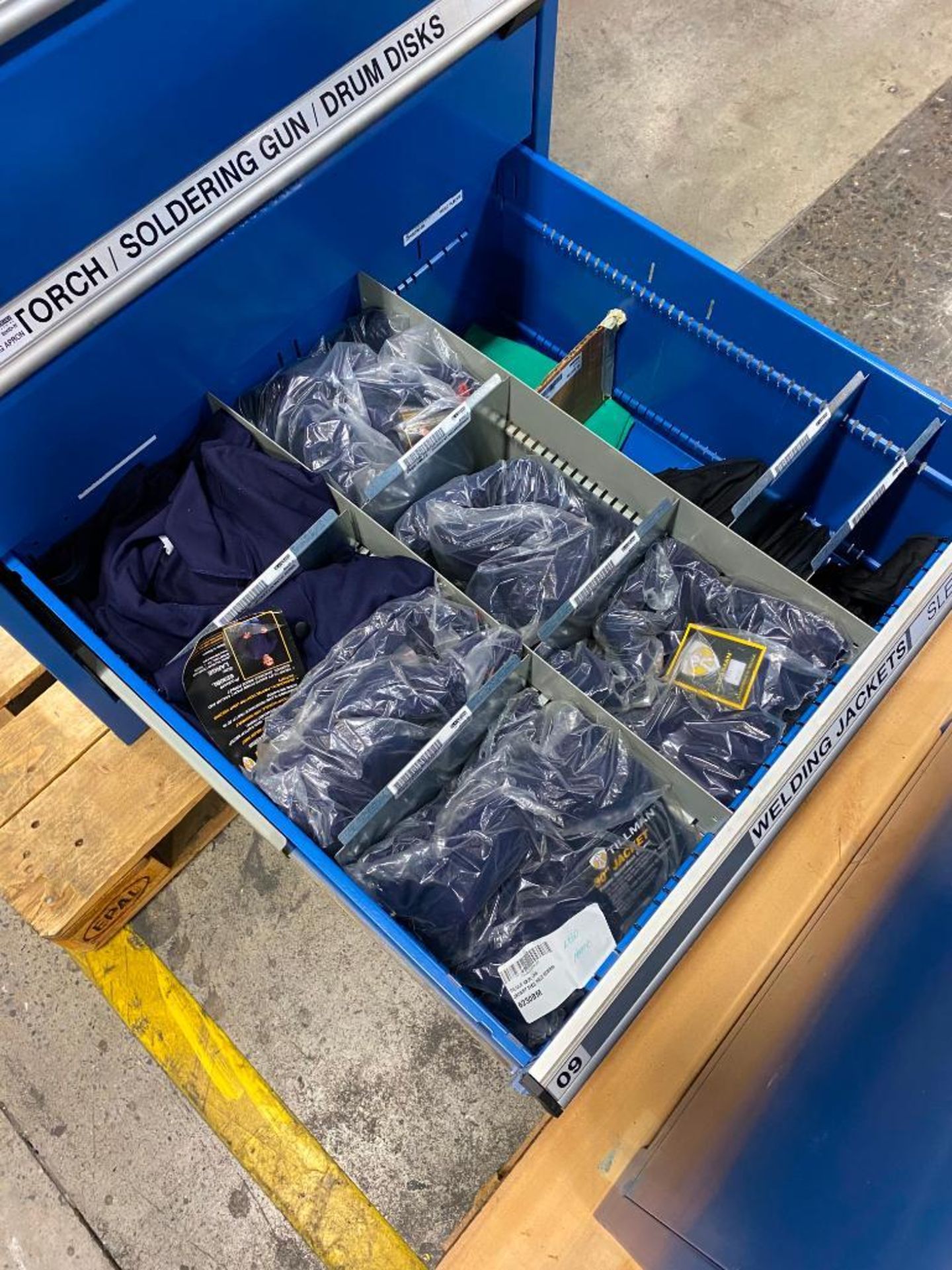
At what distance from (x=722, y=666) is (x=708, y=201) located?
2.01 m

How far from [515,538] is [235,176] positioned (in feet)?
2.33

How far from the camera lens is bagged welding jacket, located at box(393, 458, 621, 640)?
5.25 feet

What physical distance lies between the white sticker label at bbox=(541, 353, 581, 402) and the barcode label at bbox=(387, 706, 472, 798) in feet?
2.49

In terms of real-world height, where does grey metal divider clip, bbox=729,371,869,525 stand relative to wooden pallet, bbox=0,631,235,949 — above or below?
above

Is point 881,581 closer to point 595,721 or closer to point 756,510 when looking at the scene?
point 756,510

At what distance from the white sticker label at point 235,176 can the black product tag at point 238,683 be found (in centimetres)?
49

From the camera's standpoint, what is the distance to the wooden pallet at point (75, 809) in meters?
1.79

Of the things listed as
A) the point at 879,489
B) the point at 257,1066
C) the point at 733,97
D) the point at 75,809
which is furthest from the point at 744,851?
the point at 733,97

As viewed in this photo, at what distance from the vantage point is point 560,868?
137 centimetres

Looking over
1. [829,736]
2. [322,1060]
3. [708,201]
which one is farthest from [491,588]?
[708,201]

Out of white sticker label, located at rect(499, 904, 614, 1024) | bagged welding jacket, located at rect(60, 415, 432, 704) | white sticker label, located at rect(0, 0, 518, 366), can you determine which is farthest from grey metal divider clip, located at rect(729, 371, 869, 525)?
white sticker label, located at rect(0, 0, 518, 366)

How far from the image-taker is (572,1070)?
117 cm

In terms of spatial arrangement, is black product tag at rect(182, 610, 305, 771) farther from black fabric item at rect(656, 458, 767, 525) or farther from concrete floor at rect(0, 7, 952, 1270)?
black fabric item at rect(656, 458, 767, 525)

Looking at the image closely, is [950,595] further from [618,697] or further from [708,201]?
[708,201]
